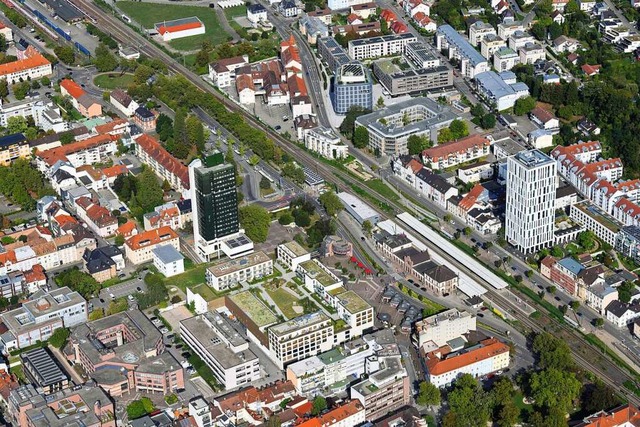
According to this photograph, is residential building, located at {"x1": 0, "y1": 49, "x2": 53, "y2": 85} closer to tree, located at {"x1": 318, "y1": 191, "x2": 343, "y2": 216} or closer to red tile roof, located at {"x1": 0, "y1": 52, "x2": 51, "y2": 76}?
red tile roof, located at {"x1": 0, "y1": 52, "x2": 51, "y2": 76}

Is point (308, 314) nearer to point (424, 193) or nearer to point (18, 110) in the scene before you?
point (424, 193)

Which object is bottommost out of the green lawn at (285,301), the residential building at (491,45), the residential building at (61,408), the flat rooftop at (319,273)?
the green lawn at (285,301)

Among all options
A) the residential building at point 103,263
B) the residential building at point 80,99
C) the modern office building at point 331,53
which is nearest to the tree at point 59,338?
the residential building at point 103,263

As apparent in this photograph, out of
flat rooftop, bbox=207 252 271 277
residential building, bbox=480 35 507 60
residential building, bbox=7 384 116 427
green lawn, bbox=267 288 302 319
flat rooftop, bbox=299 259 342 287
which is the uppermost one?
residential building, bbox=480 35 507 60

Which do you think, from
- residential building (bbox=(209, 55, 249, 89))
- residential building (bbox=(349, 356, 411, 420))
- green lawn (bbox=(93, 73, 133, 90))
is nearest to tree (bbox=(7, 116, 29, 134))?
green lawn (bbox=(93, 73, 133, 90))

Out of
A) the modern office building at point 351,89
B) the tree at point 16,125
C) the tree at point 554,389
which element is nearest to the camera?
the tree at point 554,389

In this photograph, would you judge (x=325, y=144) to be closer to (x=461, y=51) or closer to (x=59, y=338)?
(x=461, y=51)

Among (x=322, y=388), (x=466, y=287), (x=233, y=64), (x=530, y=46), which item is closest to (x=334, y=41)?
(x=233, y=64)

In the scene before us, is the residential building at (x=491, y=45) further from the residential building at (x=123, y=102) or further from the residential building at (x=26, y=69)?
the residential building at (x=26, y=69)
